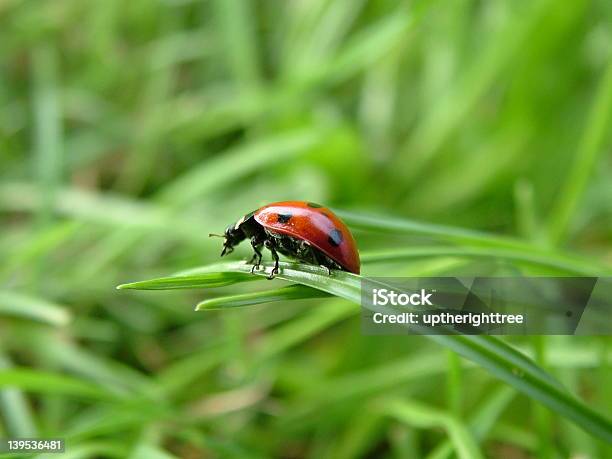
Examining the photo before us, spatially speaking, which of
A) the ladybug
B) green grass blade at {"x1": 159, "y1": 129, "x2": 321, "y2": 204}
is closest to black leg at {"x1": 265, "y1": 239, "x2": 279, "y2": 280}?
the ladybug

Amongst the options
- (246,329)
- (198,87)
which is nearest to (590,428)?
(246,329)

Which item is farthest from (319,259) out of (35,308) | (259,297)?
(35,308)

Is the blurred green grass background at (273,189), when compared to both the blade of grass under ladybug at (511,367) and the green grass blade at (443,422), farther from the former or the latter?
the blade of grass under ladybug at (511,367)

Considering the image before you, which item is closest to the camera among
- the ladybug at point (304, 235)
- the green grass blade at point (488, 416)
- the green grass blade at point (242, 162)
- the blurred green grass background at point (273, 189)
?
the ladybug at point (304, 235)

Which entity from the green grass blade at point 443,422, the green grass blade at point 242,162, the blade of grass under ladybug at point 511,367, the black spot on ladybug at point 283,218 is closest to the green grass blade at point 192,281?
the blade of grass under ladybug at point 511,367

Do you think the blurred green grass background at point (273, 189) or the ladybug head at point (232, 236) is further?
the blurred green grass background at point (273, 189)

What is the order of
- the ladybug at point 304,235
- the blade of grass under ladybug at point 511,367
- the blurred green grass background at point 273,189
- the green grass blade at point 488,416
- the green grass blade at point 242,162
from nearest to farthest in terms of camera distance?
1. the blade of grass under ladybug at point 511,367
2. the ladybug at point 304,235
3. the green grass blade at point 488,416
4. the blurred green grass background at point 273,189
5. the green grass blade at point 242,162

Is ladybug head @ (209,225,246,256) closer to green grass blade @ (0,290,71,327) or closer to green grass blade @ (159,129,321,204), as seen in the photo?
green grass blade @ (0,290,71,327)

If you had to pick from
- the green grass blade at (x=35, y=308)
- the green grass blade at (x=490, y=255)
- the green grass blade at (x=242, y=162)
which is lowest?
the green grass blade at (x=490, y=255)
